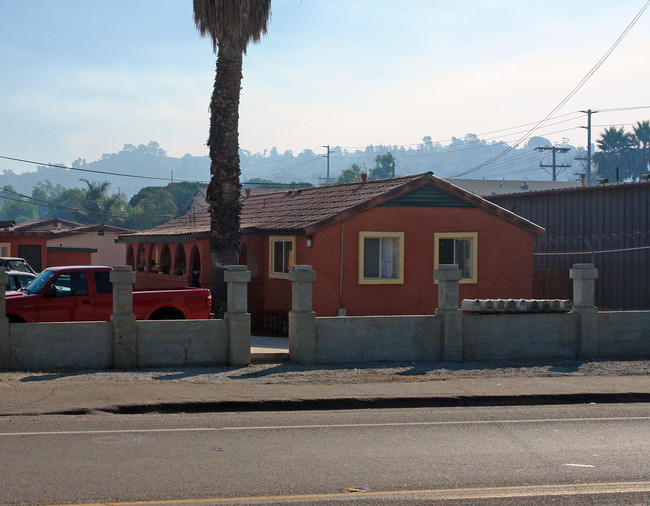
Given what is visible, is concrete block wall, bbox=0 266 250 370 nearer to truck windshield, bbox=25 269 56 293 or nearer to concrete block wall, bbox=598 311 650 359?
truck windshield, bbox=25 269 56 293

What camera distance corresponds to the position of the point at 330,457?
26.9 ft

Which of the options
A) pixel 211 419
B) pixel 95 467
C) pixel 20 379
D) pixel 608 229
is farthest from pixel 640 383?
pixel 608 229

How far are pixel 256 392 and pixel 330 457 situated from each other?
4030mm

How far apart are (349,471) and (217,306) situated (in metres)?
13.3

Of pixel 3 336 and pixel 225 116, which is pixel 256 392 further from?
pixel 225 116

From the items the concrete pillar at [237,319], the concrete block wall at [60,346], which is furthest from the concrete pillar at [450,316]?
the concrete block wall at [60,346]

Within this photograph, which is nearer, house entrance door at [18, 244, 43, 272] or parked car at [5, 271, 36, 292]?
parked car at [5, 271, 36, 292]

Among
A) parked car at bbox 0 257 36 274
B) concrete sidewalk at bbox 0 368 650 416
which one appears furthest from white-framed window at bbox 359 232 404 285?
parked car at bbox 0 257 36 274

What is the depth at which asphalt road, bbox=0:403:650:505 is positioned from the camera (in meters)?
6.86

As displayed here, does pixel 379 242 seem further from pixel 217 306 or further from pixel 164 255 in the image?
pixel 164 255

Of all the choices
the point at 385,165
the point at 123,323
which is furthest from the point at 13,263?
the point at 385,165

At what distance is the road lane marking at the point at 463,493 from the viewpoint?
6.59 metres

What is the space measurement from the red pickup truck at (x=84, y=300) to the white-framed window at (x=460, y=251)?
8.62m

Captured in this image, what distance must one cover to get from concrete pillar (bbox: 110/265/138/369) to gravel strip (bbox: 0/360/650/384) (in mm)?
327
